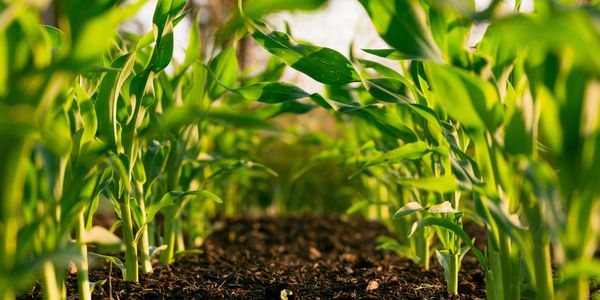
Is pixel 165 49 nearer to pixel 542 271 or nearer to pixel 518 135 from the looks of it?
pixel 518 135

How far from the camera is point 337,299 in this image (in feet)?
5.00

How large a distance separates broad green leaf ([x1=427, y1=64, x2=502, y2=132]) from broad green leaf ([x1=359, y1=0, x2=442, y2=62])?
76mm

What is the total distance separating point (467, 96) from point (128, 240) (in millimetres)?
1016

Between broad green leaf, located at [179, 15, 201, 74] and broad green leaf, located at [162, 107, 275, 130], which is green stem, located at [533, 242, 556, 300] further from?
broad green leaf, located at [179, 15, 201, 74]

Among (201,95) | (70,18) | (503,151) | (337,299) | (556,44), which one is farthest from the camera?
→ (201,95)

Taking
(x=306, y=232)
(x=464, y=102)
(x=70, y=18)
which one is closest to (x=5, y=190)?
(x=70, y=18)

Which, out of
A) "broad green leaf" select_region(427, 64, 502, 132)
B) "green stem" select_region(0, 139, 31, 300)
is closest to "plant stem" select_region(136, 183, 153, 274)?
"green stem" select_region(0, 139, 31, 300)

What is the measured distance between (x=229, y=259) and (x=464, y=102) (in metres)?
1.56

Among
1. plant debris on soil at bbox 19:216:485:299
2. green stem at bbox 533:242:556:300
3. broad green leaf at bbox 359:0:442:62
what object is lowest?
plant debris on soil at bbox 19:216:485:299

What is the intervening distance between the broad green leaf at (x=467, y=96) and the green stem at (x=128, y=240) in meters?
0.89

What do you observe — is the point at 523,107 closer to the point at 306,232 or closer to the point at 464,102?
the point at 464,102

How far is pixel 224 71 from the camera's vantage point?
2.02 metres

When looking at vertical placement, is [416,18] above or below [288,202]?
above

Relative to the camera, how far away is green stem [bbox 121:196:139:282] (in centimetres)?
155
